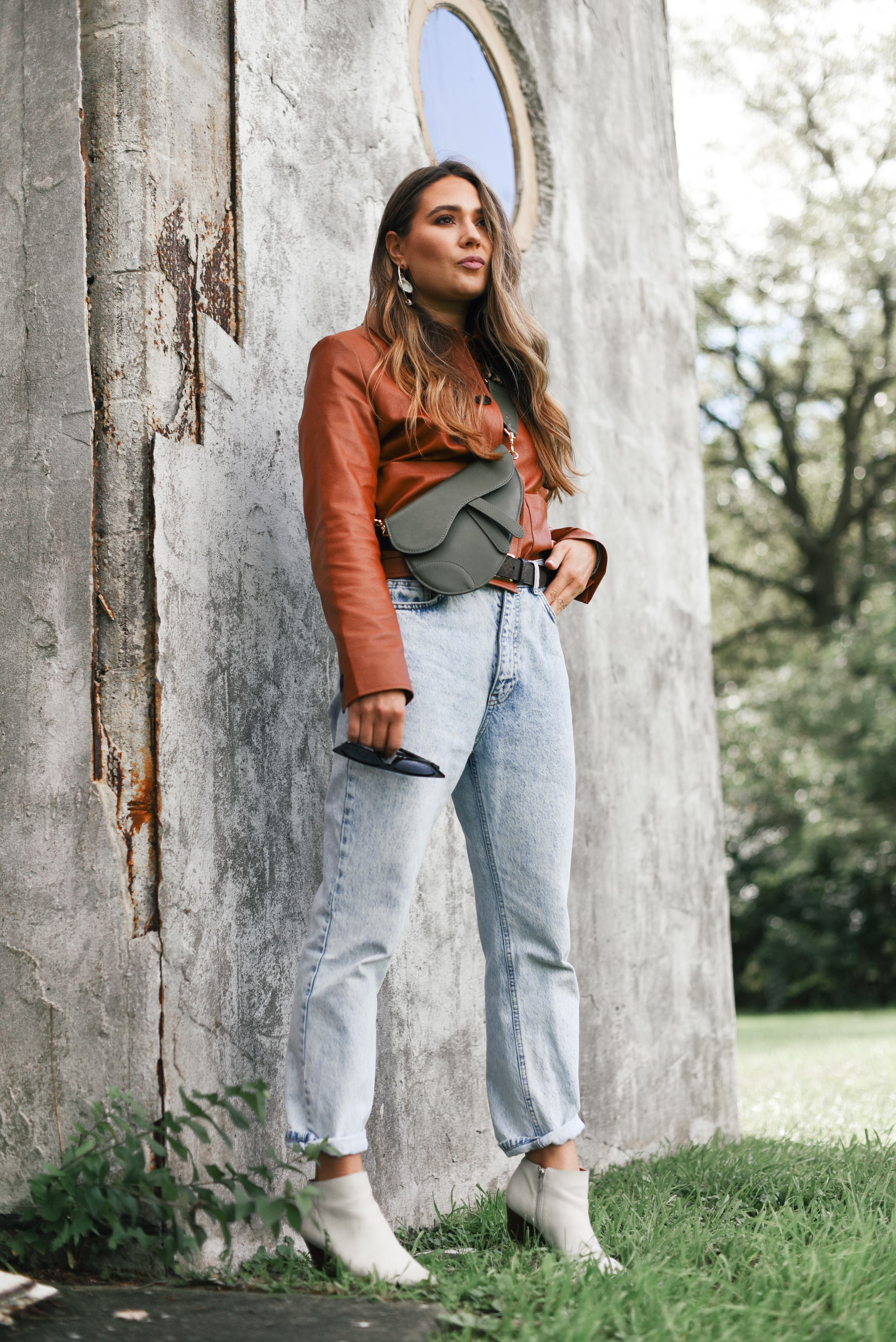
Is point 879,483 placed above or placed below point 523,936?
above

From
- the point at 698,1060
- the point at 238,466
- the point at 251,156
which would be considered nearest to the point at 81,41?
the point at 251,156

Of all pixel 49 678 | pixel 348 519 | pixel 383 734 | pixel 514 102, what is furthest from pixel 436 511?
pixel 514 102

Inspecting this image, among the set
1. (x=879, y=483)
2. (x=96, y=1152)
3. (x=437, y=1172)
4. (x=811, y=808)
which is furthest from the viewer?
(x=879, y=483)

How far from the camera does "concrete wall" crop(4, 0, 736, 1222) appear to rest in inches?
86.4

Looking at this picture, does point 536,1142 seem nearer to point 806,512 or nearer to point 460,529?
point 460,529

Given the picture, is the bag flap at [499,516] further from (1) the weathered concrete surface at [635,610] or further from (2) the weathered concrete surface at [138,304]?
(1) the weathered concrete surface at [635,610]

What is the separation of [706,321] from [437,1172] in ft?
53.3

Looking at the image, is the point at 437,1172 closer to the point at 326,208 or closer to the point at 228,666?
the point at 228,666

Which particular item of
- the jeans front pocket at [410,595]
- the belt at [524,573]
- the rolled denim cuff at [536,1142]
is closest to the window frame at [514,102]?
the belt at [524,573]

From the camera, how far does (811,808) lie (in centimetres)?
1439

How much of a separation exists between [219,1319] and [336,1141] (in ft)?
0.98

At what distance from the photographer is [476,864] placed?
2281mm

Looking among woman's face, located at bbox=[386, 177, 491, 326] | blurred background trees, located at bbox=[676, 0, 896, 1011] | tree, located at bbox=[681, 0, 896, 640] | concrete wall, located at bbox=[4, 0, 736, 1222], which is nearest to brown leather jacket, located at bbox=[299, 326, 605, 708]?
woman's face, located at bbox=[386, 177, 491, 326]

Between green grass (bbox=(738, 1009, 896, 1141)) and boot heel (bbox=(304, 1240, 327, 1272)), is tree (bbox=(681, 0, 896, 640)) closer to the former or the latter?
green grass (bbox=(738, 1009, 896, 1141))
